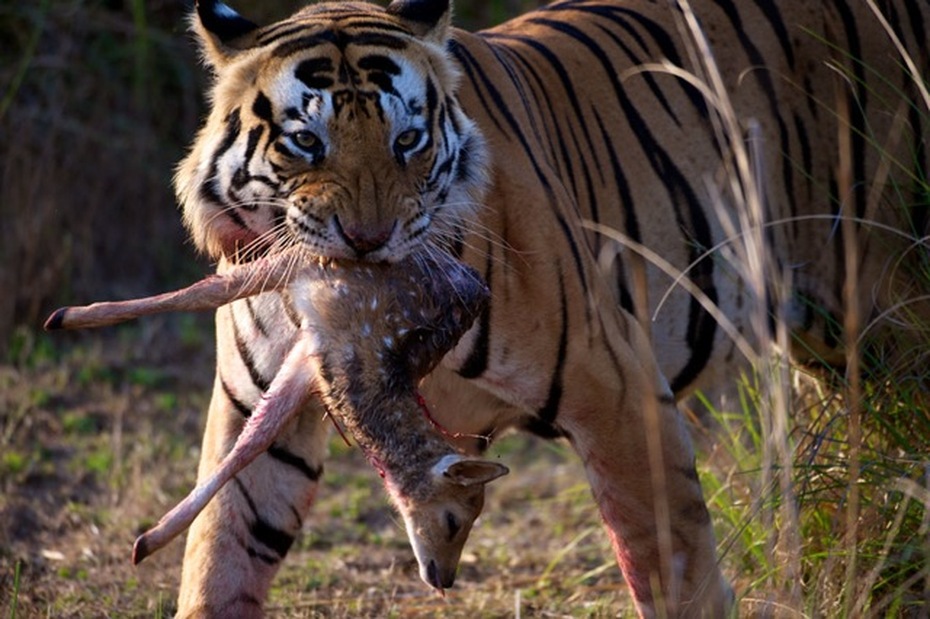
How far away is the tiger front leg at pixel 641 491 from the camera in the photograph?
123 inches

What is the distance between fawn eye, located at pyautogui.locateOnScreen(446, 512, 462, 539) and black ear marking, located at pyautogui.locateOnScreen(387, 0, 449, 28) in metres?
1.12

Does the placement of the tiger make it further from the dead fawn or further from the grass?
the grass

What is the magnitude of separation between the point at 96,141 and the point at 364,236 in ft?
15.2

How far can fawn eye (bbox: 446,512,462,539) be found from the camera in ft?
8.66

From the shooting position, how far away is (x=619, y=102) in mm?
3852

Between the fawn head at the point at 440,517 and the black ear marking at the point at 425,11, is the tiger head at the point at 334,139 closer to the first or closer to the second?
the black ear marking at the point at 425,11

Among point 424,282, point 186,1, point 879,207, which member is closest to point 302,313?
point 424,282

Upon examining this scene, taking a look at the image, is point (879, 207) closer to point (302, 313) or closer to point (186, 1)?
point (302, 313)

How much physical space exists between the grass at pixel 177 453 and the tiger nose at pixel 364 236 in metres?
0.71

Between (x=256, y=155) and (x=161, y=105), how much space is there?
4730 mm

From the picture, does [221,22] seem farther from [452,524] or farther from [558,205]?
[452,524]

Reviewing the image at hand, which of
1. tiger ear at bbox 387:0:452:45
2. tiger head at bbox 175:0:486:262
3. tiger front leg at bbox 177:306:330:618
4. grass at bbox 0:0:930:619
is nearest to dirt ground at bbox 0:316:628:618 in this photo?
grass at bbox 0:0:930:619

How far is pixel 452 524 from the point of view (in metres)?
2.65

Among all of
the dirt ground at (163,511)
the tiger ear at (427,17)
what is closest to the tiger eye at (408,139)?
the tiger ear at (427,17)
